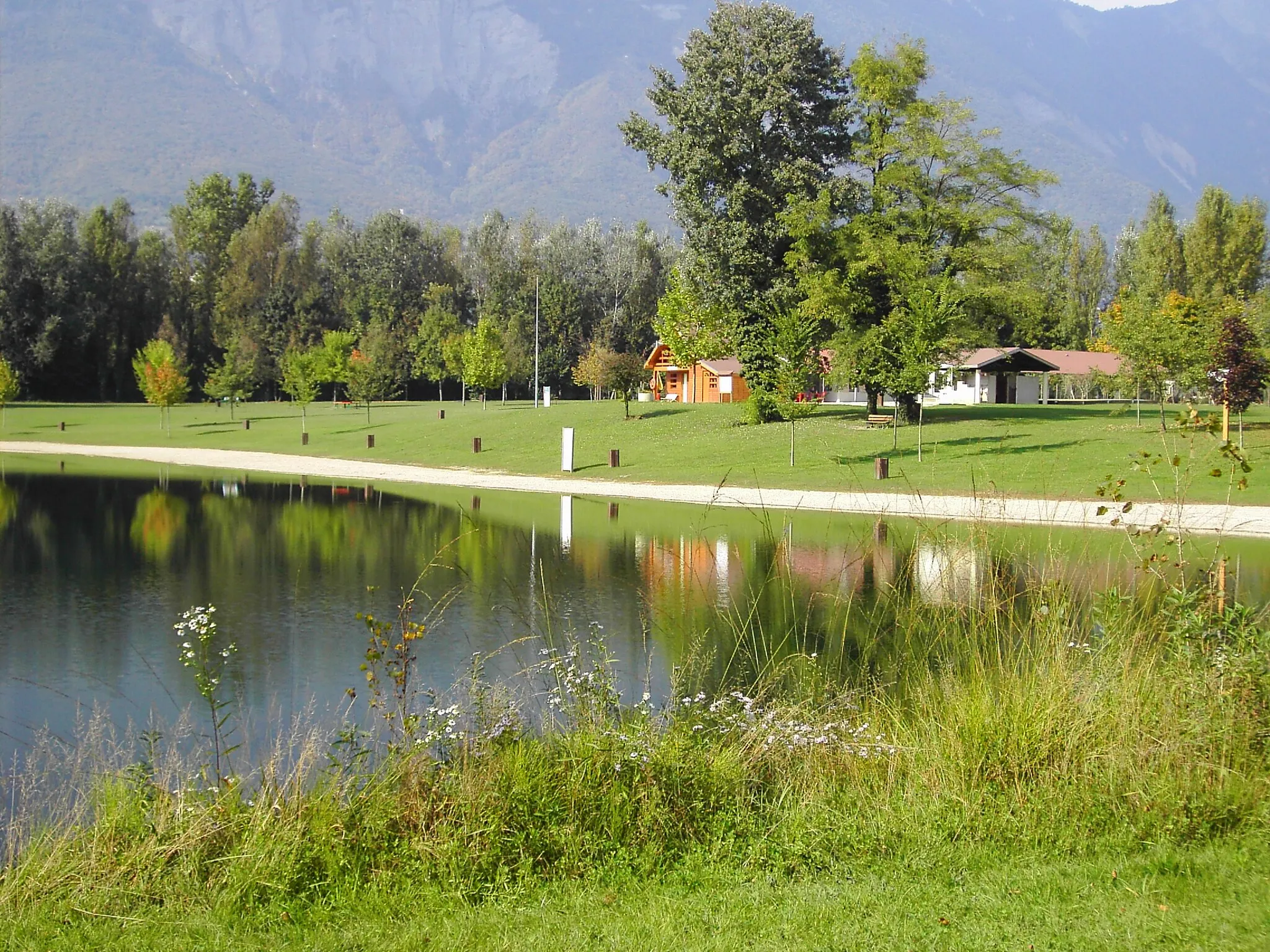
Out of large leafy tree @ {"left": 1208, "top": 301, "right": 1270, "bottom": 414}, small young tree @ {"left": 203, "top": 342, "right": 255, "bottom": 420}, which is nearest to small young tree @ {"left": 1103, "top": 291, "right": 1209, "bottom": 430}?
large leafy tree @ {"left": 1208, "top": 301, "right": 1270, "bottom": 414}

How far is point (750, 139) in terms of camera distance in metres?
42.3

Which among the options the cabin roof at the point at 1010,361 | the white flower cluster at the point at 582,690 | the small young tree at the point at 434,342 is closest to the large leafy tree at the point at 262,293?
the small young tree at the point at 434,342

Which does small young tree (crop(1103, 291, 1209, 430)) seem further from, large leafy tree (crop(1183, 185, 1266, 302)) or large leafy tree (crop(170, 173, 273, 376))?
large leafy tree (crop(170, 173, 273, 376))

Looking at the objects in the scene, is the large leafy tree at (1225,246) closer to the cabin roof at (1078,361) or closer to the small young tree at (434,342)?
the cabin roof at (1078,361)

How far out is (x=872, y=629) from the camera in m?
12.4

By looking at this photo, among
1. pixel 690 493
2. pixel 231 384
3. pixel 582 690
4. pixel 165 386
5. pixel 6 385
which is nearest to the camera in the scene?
pixel 582 690

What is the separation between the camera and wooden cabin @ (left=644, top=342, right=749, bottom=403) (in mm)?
73938

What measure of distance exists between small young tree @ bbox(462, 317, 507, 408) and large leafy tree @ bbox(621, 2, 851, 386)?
22.8 metres

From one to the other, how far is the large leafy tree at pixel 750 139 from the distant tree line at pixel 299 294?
81.8ft

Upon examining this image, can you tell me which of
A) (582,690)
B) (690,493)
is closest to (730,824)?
(582,690)

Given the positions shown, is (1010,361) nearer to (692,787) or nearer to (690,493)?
(690,493)

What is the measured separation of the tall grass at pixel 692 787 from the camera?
18.7 feet

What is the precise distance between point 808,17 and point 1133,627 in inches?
1484

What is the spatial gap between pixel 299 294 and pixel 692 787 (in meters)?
88.9
